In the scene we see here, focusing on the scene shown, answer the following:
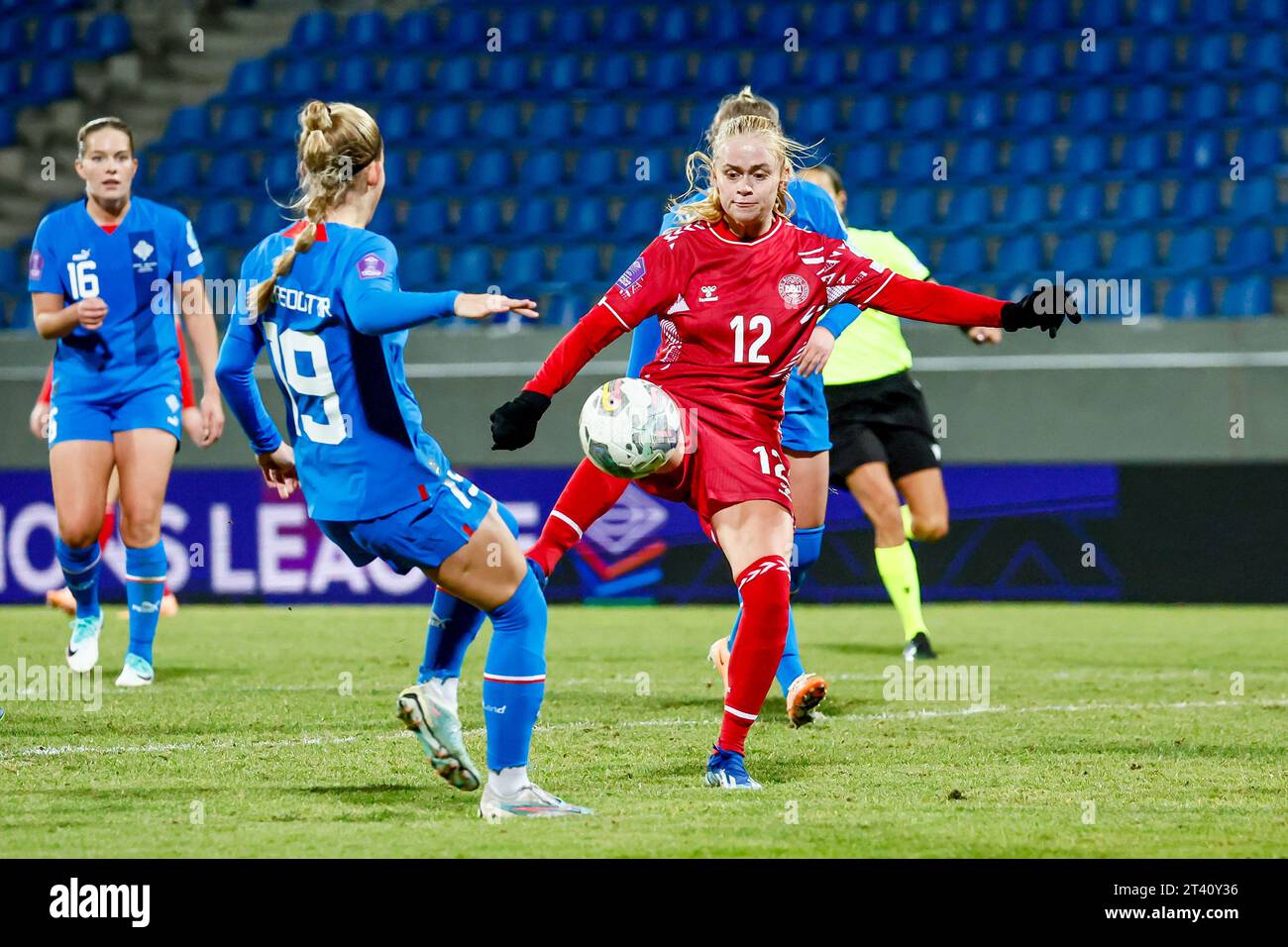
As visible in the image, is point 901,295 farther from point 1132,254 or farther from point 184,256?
point 1132,254

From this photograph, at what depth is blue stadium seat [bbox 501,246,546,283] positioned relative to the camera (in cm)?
1266

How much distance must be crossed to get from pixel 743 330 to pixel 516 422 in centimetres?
84

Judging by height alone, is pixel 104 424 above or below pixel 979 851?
above

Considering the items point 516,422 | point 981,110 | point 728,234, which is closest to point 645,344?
point 728,234

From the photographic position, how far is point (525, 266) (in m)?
12.7

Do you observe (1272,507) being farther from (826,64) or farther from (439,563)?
(439,563)

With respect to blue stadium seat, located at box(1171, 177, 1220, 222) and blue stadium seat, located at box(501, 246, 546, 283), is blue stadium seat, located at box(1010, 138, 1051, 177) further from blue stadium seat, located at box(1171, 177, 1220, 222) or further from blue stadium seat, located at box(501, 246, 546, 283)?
blue stadium seat, located at box(501, 246, 546, 283)

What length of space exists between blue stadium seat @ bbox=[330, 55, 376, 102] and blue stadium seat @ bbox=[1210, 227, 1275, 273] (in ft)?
22.0

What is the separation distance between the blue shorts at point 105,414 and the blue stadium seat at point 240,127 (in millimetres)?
7616

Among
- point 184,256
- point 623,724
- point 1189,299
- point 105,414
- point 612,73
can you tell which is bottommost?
point 623,724

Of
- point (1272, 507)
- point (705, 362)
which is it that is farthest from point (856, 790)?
point (1272, 507)

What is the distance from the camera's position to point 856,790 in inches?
180

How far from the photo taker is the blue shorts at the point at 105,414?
6.61 m

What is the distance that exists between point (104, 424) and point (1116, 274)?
7.65 metres
